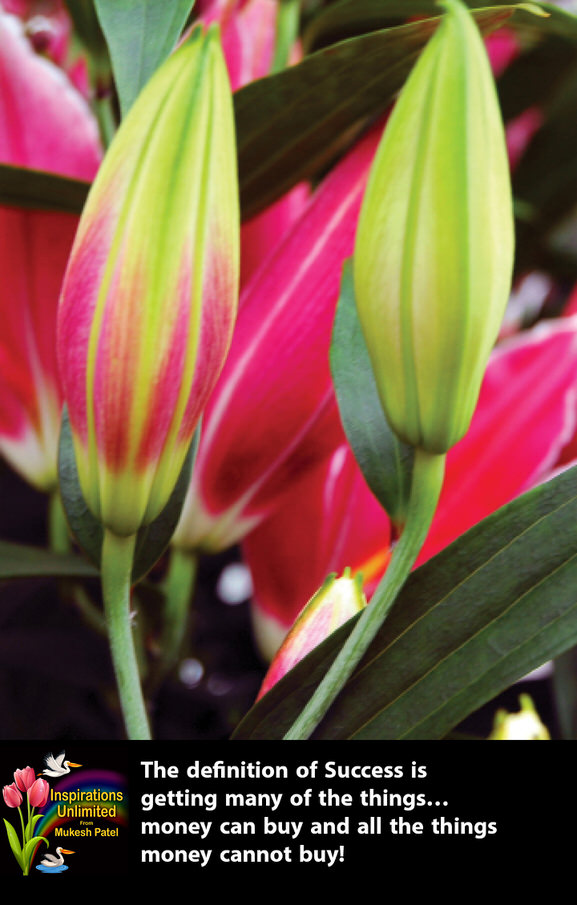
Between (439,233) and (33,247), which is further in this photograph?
(33,247)

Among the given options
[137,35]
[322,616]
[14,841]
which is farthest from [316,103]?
[14,841]

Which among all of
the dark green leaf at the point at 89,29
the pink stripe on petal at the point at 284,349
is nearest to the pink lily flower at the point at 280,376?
the pink stripe on petal at the point at 284,349

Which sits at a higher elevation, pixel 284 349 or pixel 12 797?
pixel 284 349

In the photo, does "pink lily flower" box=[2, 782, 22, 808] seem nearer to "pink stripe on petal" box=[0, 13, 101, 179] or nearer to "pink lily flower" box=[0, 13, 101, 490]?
"pink lily flower" box=[0, 13, 101, 490]

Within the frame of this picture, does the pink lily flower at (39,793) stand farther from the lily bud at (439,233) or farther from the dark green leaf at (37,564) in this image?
the lily bud at (439,233)

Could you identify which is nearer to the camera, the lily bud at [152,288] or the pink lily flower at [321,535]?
the lily bud at [152,288]

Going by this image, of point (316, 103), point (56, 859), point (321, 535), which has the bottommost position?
point (56, 859)

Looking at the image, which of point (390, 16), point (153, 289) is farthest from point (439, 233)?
point (390, 16)

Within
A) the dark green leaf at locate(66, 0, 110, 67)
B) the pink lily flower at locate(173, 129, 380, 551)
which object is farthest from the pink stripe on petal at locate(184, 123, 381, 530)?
the dark green leaf at locate(66, 0, 110, 67)

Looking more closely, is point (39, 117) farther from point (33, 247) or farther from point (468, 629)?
point (468, 629)
